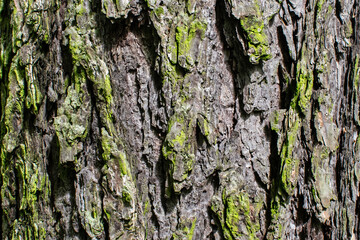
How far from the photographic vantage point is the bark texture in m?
1.03

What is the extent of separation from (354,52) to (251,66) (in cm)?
43

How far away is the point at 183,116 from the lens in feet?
3.38

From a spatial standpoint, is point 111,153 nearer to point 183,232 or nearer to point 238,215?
point 183,232

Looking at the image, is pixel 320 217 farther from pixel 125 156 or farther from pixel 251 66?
pixel 125 156

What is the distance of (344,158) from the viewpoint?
1.18 metres

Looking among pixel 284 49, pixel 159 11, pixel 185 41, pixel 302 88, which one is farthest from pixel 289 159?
pixel 159 11

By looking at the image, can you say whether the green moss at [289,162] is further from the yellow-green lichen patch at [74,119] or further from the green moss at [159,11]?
the yellow-green lichen patch at [74,119]

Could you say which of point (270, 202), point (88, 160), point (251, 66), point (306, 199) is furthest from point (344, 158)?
point (88, 160)

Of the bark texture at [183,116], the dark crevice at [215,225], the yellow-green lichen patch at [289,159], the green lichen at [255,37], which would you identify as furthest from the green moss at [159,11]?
the dark crevice at [215,225]

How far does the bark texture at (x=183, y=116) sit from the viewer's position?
1.03 meters

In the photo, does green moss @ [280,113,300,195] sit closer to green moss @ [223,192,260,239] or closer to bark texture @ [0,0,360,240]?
bark texture @ [0,0,360,240]

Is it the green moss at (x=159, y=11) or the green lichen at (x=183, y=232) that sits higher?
the green moss at (x=159, y=11)

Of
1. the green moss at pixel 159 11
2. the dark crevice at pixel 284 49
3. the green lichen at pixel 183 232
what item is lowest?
the green lichen at pixel 183 232

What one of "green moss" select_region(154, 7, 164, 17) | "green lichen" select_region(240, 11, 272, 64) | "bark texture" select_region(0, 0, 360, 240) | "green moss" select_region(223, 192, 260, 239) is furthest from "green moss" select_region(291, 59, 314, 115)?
"green moss" select_region(154, 7, 164, 17)
